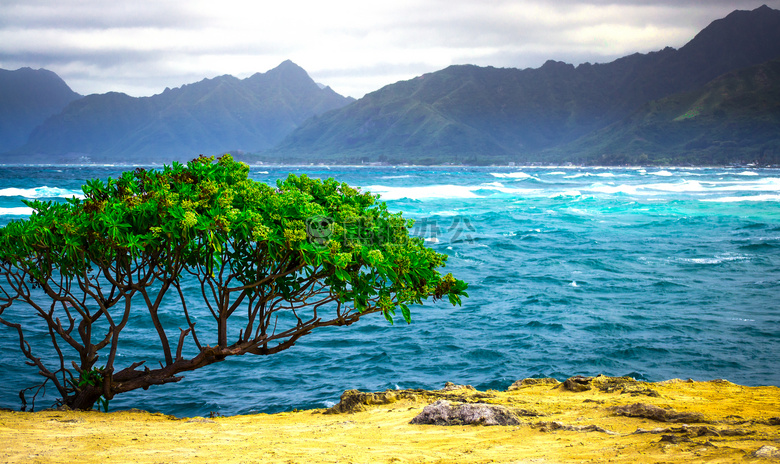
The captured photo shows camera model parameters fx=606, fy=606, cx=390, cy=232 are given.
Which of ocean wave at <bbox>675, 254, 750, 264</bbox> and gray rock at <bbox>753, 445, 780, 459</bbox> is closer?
gray rock at <bbox>753, 445, 780, 459</bbox>

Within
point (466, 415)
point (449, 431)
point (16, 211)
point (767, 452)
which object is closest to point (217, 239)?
point (449, 431)

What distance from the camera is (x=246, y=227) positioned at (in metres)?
6.19

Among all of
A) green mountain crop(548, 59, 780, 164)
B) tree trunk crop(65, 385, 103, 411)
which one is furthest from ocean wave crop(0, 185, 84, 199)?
green mountain crop(548, 59, 780, 164)

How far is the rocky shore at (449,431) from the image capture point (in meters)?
4.99

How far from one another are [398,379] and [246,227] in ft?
18.5

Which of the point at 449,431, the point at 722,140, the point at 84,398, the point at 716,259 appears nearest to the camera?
the point at 449,431

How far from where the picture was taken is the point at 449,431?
6.00m

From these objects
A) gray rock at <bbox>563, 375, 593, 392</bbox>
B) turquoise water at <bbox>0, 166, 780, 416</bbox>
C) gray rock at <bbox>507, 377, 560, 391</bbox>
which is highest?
gray rock at <bbox>563, 375, 593, 392</bbox>

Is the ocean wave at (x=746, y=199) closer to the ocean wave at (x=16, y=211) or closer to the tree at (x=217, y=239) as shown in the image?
the tree at (x=217, y=239)

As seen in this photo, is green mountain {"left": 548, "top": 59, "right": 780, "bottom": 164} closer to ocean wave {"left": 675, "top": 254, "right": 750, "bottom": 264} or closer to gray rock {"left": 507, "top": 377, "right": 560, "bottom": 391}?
ocean wave {"left": 675, "top": 254, "right": 750, "bottom": 264}

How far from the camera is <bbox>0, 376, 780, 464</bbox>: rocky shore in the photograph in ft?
16.4

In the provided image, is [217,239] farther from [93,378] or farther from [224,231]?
[93,378]

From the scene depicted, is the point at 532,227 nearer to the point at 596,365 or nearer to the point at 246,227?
the point at 596,365

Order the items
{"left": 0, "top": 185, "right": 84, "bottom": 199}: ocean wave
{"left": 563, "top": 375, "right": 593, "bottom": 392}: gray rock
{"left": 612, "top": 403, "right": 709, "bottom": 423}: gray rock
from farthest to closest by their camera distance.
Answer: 1. {"left": 0, "top": 185, "right": 84, "bottom": 199}: ocean wave
2. {"left": 563, "top": 375, "right": 593, "bottom": 392}: gray rock
3. {"left": 612, "top": 403, "right": 709, "bottom": 423}: gray rock
